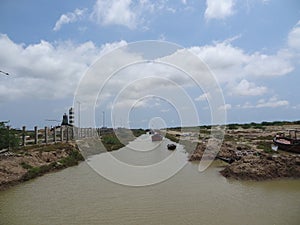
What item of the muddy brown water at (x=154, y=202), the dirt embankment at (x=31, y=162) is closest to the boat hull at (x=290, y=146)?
the muddy brown water at (x=154, y=202)

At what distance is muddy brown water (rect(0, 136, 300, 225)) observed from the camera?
10.5 metres

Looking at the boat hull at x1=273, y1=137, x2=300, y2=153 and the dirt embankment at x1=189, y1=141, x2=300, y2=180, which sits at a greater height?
the boat hull at x1=273, y1=137, x2=300, y2=153

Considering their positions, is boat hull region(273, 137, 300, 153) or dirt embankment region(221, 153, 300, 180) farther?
boat hull region(273, 137, 300, 153)

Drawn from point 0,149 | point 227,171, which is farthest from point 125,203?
point 0,149

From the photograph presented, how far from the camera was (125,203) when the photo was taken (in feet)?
40.6

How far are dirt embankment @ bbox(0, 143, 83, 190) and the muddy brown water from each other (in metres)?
0.69

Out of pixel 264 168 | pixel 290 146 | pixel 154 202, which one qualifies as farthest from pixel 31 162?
pixel 290 146

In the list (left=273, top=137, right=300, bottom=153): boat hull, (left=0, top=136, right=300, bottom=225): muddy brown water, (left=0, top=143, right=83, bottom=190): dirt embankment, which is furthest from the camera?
(left=273, top=137, right=300, bottom=153): boat hull

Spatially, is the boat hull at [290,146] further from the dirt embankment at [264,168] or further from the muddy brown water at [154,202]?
the muddy brown water at [154,202]

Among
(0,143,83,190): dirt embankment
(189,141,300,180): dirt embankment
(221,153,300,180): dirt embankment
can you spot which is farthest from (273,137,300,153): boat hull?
(0,143,83,190): dirt embankment

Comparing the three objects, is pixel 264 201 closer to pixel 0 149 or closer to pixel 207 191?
pixel 207 191

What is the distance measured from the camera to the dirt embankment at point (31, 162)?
1652 centimetres

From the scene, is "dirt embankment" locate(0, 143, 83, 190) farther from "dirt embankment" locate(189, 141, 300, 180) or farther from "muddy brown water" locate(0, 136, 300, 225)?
"dirt embankment" locate(189, 141, 300, 180)

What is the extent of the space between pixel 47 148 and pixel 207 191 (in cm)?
1453
